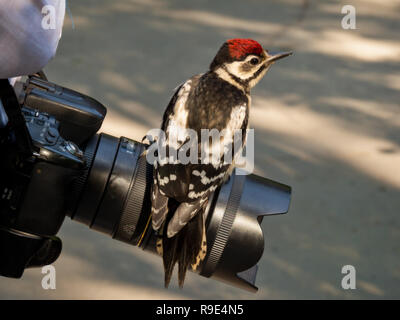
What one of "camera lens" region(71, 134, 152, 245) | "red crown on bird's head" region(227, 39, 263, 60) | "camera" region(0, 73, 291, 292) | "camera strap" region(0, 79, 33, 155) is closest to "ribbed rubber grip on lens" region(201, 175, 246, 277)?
"camera" region(0, 73, 291, 292)

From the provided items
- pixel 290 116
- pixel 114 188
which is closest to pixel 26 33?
pixel 114 188

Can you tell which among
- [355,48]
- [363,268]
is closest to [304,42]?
[355,48]

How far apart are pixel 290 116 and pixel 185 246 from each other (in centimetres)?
115

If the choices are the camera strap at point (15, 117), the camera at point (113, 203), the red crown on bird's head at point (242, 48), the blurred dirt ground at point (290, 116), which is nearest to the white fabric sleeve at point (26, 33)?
the camera strap at point (15, 117)

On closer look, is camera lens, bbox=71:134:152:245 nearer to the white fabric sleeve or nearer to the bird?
the bird

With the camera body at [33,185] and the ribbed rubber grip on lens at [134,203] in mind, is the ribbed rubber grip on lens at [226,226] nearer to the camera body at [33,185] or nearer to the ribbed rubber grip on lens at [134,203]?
the ribbed rubber grip on lens at [134,203]

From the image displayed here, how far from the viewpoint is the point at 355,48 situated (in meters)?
2.35

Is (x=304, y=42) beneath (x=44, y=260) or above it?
above

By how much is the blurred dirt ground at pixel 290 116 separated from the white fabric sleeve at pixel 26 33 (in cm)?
93

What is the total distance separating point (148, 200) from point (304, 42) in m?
1.55

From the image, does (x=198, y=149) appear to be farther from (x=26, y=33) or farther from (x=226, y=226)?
(x=26, y=33)

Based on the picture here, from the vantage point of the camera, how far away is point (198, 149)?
3.21 ft

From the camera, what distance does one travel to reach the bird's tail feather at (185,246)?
1.00 meters

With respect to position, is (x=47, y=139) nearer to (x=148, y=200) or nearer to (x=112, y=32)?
(x=148, y=200)
